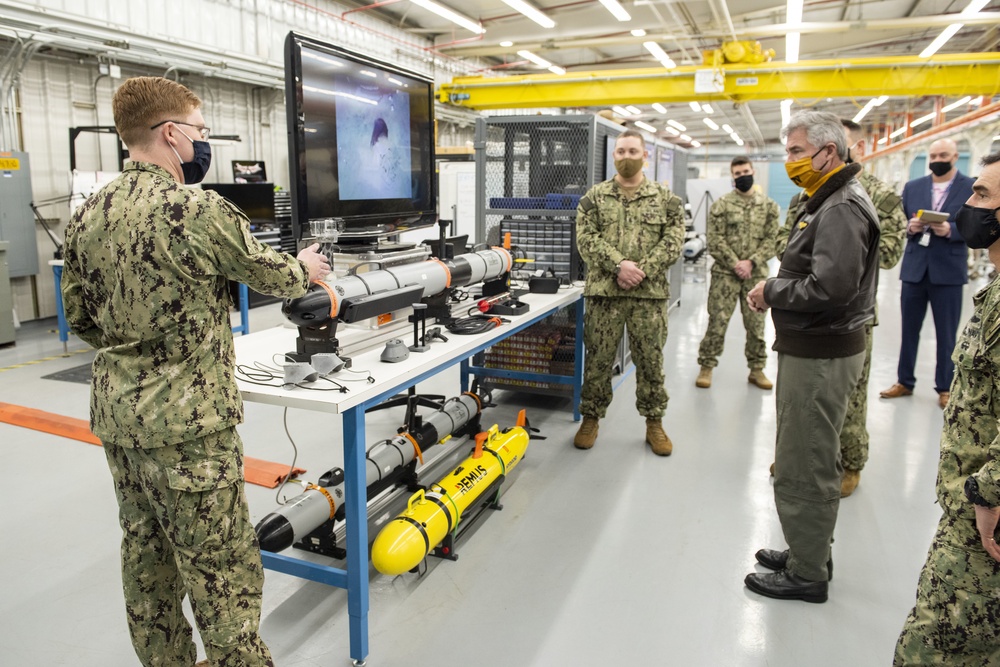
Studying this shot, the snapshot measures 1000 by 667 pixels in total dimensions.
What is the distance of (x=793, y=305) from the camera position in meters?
2.17

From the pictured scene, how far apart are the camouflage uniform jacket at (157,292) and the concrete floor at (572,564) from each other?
1.01 m

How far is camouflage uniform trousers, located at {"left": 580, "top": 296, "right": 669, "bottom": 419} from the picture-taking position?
3.65 m

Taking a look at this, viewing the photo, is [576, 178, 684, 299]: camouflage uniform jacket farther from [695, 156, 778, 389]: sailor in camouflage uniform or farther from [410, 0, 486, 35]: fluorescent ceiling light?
[410, 0, 486, 35]: fluorescent ceiling light

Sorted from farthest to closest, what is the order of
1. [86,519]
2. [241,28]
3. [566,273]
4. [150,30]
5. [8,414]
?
1. [241,28]
2. [150,30]
3. [566,273]
4. [8,414]
5. [86,519]

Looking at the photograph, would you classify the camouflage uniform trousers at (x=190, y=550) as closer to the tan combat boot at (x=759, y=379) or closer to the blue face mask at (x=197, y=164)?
the blue face mask at (x=197, y=164)

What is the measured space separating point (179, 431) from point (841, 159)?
84.4 inches

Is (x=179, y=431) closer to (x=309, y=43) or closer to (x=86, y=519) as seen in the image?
(x=309, y=43)

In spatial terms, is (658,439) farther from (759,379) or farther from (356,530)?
(356,530)

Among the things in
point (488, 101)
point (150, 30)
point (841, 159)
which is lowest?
point (841, 159)

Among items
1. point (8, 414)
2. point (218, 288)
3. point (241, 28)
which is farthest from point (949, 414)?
point (241, 28)

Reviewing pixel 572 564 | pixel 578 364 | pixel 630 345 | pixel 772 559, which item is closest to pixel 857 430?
pixel 772 559

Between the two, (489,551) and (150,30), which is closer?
(489,551)

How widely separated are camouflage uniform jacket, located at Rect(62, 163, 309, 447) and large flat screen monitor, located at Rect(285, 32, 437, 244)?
Answer: 0.92 metres

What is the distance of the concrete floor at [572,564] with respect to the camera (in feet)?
7.18
